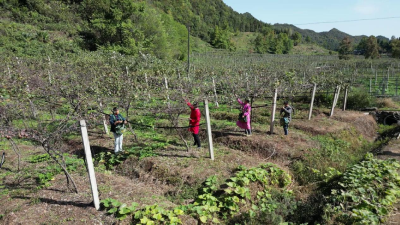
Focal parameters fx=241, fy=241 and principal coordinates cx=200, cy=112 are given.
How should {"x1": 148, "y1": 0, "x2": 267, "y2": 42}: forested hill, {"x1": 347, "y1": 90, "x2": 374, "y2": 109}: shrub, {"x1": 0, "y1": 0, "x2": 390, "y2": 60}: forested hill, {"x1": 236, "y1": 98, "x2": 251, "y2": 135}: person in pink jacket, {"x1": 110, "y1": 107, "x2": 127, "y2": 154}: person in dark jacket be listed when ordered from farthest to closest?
Answer: {"x1": 148, "y1": 0, "x2": 267, "y2": 42}: forested hill, {"x1": 0, "y1": 0, "x2": 390, "y2": 60}: forested hill, {"x1": 347, "y1": 90, "x2": 374, "y2": 109}: shrub, {"x1": 236, "y1": 98, "x2": 251, "y2": 135}: person in pink jacket, {"x1": 110, "y1": 107, "x2": 127, "y2": 154}: person in dark jacket

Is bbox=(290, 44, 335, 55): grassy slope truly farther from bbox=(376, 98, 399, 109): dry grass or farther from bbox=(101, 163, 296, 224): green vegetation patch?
bbox=(101, 163, 296, 224): green vegetation patch

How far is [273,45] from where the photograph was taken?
79.9 meters

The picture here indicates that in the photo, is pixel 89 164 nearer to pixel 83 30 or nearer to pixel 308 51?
pixel 83 30

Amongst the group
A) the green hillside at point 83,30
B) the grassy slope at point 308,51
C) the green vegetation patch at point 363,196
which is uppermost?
the grassy slope at point 308,51

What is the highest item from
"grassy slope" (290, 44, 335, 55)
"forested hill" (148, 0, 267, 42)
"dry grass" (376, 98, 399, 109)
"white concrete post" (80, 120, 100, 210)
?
"forested hill" (148, 0, 267, 42)

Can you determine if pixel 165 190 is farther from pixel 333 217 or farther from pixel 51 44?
pixel 51 44

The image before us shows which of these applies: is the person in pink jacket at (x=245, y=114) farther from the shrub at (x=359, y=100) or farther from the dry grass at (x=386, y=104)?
the dry grass at (x=386, y=104)

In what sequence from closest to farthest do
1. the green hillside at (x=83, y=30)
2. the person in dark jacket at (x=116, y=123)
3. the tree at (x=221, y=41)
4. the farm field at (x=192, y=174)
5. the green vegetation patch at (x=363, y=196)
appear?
the green vegetation patch at (x=363, y=196) < the farm field at (x=192, y=174) < the person in dark jacket at (x=116, y=123) < the green hillside at (x=83, y=30) < the tree at (x=221, y=41)

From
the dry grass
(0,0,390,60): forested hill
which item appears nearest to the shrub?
the dry grass

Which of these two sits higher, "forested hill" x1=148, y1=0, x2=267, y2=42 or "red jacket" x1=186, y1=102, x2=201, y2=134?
"forested hill" x1=148, y1=0, x2=267, y2=42

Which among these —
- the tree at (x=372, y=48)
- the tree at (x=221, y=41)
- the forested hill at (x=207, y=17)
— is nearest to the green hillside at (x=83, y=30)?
the tree at (x=372, y=48)

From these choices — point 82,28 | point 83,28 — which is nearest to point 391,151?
point 83,28

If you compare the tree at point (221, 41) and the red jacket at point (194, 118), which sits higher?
the tree at point (221, 41)

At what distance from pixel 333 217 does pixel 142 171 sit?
445 centimetres
